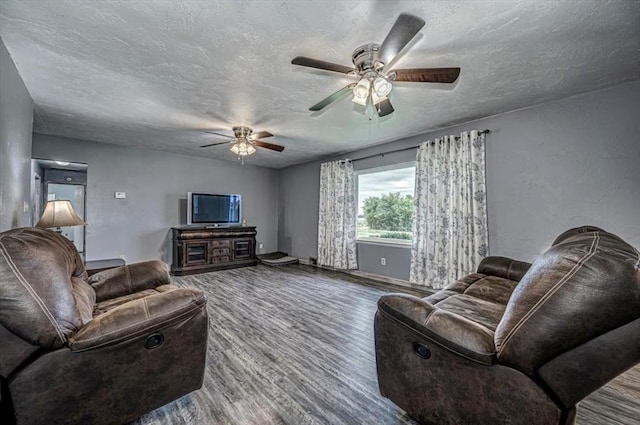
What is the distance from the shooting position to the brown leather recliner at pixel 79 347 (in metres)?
1.01

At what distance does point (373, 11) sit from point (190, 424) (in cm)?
258

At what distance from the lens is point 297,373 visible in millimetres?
1869

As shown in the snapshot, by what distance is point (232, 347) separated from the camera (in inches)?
88.2

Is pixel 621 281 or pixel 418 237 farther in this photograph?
pixel 418 237

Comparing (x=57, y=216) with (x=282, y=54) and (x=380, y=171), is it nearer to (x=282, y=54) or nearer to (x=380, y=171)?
(x=282, y=54)

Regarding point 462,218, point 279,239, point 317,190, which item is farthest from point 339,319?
point 279,239

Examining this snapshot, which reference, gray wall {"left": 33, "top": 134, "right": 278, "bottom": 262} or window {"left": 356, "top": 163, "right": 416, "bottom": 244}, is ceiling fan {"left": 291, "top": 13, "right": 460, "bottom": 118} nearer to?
window {"left": 356, "top": 163, "right": 416, "bottom": 244}

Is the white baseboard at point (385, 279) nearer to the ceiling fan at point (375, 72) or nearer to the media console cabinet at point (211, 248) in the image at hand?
the media console cabinet at point (211, 248)

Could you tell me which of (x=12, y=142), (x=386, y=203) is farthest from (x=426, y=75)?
(x=12, y=142)

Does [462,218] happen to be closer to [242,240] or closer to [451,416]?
[451,416]

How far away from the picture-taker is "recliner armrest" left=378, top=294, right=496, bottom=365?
1.08m

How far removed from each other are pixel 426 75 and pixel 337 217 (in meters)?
3.50

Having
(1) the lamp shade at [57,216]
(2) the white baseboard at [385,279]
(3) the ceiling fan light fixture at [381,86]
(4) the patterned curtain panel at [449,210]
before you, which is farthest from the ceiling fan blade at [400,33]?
(1) the lamp shade at [57,216]

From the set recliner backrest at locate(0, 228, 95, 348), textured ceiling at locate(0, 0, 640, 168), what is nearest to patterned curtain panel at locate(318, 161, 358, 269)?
textured ceiling at locate(0, 0, 640, 168)
